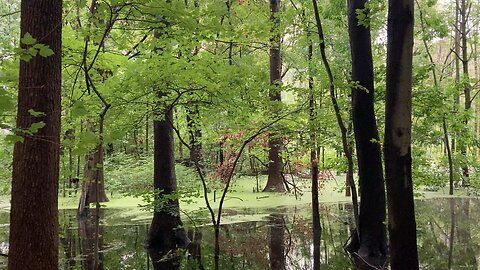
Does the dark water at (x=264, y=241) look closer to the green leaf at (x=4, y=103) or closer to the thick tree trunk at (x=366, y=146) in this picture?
the thick tree trunk at (x=366, y=146)

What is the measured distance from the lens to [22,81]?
3193 mm

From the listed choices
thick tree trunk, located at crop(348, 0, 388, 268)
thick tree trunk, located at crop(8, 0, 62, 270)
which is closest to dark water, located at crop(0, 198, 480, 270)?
thick tree trunk, located at crop(348, 0, 388, 268)

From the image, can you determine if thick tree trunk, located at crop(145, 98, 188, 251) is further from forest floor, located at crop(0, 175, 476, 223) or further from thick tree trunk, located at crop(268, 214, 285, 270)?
forest floor, located at crop(0, 175, 476, 223)

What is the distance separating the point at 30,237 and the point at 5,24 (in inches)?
499

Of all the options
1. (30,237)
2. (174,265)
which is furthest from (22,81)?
(174,265)

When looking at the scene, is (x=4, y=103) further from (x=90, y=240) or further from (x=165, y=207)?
(x=90, y=240)

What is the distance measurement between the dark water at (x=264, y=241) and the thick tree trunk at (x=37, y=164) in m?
2.32

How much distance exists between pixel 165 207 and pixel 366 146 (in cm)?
347

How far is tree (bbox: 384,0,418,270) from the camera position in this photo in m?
3.50

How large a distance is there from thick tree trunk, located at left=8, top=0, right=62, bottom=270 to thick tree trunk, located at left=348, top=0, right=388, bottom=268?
466 centimetres

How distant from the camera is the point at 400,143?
11.5 feet

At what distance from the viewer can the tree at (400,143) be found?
3.50 m

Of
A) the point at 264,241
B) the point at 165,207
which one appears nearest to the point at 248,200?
the point at 264,241

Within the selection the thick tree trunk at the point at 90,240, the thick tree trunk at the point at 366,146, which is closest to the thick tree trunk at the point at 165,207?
the thick tree trunk at the point at 90,240
